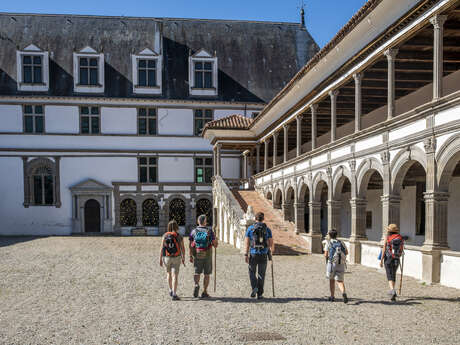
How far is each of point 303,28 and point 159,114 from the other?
15.1 metres

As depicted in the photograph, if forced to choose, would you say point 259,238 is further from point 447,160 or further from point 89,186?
point 89,186

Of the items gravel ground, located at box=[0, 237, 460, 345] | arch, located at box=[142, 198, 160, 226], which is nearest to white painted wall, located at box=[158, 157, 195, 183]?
arch, located at box=[142, 198, 160, 226]

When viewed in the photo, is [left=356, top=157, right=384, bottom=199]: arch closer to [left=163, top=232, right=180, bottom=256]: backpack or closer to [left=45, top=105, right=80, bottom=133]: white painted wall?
[left=163, top=232, right=180, bottom=256]: backpack

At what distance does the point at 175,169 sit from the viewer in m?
35.5

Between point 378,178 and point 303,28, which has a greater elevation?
point 303,28

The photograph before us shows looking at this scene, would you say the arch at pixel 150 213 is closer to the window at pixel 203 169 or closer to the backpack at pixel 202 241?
the window at pixel 203 169

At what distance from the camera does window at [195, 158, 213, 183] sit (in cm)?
3588

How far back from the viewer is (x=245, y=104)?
35.9 m

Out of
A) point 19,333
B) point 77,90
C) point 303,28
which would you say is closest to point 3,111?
point 77,90

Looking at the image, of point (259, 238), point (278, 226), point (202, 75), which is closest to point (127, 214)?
point (202, 75)

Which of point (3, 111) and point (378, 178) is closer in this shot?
point (378, 178)

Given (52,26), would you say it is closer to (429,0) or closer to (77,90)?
(77,90)

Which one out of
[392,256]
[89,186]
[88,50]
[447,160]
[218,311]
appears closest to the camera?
[218,311]

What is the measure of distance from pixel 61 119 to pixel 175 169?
888 centimetres
